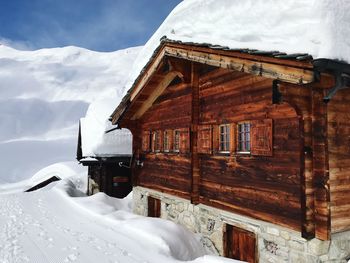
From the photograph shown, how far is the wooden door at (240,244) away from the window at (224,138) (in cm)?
186

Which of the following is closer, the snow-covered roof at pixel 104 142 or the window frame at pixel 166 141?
the window frame at pixel 166 141

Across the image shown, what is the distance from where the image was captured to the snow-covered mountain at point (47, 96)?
51125 millimetres

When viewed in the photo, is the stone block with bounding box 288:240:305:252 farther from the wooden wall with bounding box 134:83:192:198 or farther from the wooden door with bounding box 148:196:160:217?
the wooden door with bounding box 148:196:160:217

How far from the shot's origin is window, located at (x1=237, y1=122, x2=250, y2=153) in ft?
22.9

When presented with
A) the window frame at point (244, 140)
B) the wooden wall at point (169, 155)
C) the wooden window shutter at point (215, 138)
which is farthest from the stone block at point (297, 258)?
the wooden wall at point (169, 155)

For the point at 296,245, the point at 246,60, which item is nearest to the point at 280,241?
the point at 296,245

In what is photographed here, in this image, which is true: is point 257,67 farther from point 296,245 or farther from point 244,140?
point 296,245

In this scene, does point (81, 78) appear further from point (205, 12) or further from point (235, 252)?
point (235, 252)

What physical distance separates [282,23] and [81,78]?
95907 millimetres

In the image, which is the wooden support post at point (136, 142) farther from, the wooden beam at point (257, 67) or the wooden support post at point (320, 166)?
the wooden support post at point (320, 166)

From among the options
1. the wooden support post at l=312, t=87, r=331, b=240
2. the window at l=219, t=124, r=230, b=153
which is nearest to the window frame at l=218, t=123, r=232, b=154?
the window at l=219, t=124, r=230, b=153

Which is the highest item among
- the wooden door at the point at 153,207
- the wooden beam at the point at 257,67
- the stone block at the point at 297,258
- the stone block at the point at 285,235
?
the wooden beam at the point at 257,67

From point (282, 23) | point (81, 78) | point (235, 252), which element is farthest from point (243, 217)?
point (81, 78)

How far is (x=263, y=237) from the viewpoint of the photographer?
6.39 m
